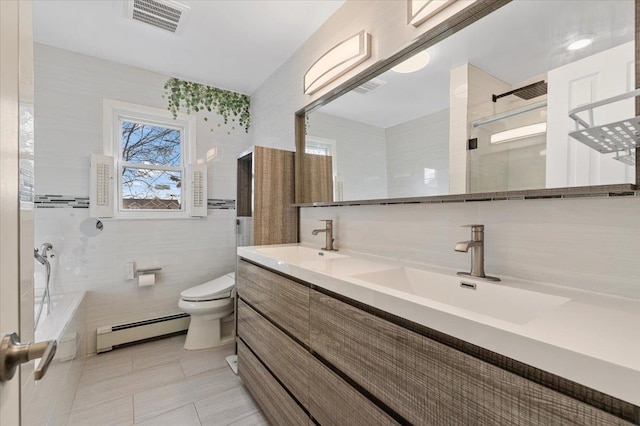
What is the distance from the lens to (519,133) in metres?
1.00

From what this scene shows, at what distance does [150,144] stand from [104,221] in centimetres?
84

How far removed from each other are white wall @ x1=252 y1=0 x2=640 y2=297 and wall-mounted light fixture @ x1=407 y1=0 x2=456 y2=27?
50 mm

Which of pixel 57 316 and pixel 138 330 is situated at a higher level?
pixel 57 316

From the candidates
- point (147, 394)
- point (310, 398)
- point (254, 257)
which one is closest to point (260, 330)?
point (254, 257)

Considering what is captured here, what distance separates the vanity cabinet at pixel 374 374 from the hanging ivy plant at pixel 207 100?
2.11m

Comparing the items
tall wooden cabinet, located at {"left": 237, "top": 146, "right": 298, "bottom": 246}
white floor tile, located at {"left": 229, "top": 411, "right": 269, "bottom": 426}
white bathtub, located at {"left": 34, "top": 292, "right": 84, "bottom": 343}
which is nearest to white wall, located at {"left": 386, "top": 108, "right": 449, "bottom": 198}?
tall wooden cabinet, located at {"left": 237, "top": 146, "right": 298, "bottom": 246}

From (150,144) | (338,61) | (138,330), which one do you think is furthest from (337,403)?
(150,144)

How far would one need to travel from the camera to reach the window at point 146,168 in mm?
2416

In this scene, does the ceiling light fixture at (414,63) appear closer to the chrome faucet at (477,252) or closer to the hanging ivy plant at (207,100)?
the chrome faucet at (477,252)

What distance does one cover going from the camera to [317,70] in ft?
6.28

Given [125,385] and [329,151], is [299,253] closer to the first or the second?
[329,151]

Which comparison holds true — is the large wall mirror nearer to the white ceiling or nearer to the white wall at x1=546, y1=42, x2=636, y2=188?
the white wall at x1=546, y1=42, x2=636, y2=188

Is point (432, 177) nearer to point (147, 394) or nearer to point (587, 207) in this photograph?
point (587, 207)

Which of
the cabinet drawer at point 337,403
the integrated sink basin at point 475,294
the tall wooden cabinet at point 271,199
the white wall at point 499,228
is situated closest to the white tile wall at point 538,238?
the white wall at point 499,228
